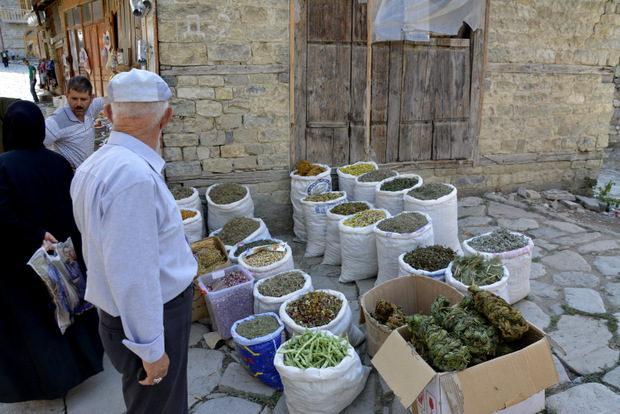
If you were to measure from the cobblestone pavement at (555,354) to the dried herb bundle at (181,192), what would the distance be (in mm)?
1474

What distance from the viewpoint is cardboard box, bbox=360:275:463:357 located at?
3156 mm

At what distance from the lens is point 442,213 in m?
4.46

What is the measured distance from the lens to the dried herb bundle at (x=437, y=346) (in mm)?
2262

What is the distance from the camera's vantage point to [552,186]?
24.1ft

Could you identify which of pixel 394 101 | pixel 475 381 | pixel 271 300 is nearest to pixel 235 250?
pixel 271 300

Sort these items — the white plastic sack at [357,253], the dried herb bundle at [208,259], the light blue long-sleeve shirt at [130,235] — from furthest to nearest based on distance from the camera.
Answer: the white plastic sack at [357,253] < the dried herb bundle at [208,259] < the light blue long-sleeve shirt at [130,235]

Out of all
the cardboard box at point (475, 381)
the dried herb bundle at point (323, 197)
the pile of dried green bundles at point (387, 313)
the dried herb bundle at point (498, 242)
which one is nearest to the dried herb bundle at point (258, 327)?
the pile of dried green bundles at point (387, 313)

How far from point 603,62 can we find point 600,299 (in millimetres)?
4897

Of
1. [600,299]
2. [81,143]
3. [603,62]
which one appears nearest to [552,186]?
[603,62]

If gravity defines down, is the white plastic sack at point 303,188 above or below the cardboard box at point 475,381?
above

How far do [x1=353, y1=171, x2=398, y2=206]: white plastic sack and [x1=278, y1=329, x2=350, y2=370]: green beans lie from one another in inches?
104

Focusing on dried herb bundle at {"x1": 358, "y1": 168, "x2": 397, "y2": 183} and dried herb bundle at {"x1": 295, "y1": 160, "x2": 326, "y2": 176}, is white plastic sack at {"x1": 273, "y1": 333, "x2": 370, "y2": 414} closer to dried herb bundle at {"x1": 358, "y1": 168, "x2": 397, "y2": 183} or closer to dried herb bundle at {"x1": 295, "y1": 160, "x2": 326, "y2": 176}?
dried herb bundle at {"x1": 358, "y1": 168, "x2": 397, "y2": 183}

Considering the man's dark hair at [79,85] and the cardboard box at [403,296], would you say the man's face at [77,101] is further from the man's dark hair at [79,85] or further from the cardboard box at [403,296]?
the cardboard box at [403,296]

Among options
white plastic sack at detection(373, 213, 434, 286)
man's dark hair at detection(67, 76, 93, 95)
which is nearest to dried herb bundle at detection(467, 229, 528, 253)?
white plastic sack at detection(373, 213, 434, 286)
